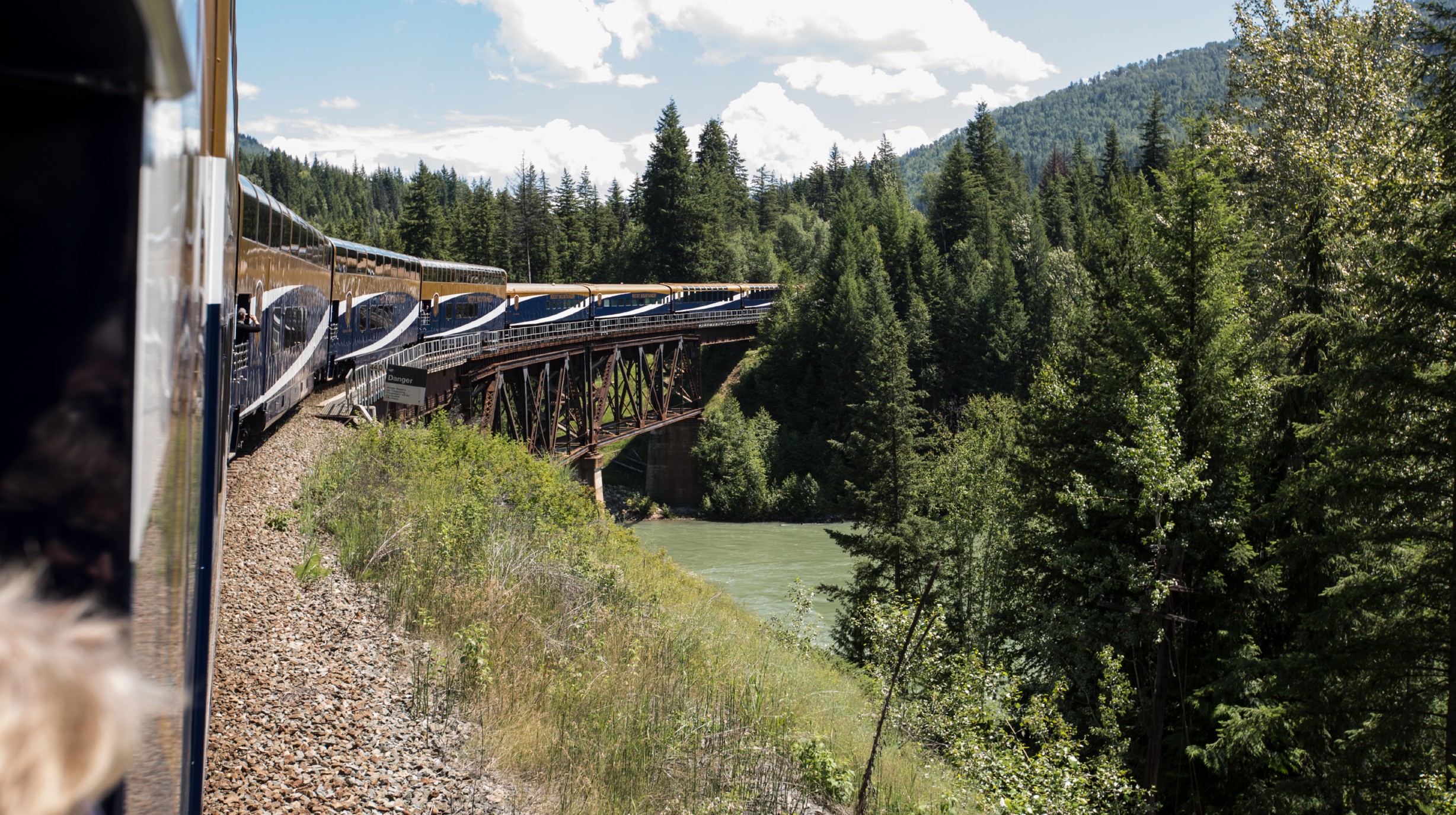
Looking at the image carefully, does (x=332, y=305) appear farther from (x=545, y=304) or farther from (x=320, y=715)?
(x=545, y=304)

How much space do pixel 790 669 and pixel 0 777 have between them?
1176 cm

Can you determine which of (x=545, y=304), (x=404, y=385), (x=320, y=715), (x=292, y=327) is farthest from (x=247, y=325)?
(x=545, y=304)

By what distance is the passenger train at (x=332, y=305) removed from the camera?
10.9m

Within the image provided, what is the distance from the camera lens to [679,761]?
22.8 ft

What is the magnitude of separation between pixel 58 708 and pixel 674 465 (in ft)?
183

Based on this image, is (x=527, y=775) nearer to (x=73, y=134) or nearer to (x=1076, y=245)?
(x=73, y=134)

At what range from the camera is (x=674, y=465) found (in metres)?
56.2

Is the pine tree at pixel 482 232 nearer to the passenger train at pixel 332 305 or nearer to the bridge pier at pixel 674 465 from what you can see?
the bridge pier at pixel 674 465

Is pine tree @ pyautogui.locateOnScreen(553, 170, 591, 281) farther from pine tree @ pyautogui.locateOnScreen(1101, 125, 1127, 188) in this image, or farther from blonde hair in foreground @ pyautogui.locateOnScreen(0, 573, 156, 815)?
blonde hair in foreground @ pyautogui.locateOnScreen(0, 573, 156, 815)

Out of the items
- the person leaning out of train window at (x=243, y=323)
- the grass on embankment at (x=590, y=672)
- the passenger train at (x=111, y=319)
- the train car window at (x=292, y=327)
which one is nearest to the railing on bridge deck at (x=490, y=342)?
the train car window at (x=292, y=327)

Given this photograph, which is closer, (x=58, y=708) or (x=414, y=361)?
(x=58, y=708)

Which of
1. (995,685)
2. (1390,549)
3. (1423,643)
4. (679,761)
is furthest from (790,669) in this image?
(1390,549)

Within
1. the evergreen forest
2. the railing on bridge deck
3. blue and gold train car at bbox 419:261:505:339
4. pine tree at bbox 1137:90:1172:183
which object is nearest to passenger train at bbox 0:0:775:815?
the evergreen forest

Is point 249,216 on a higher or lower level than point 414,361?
higher
